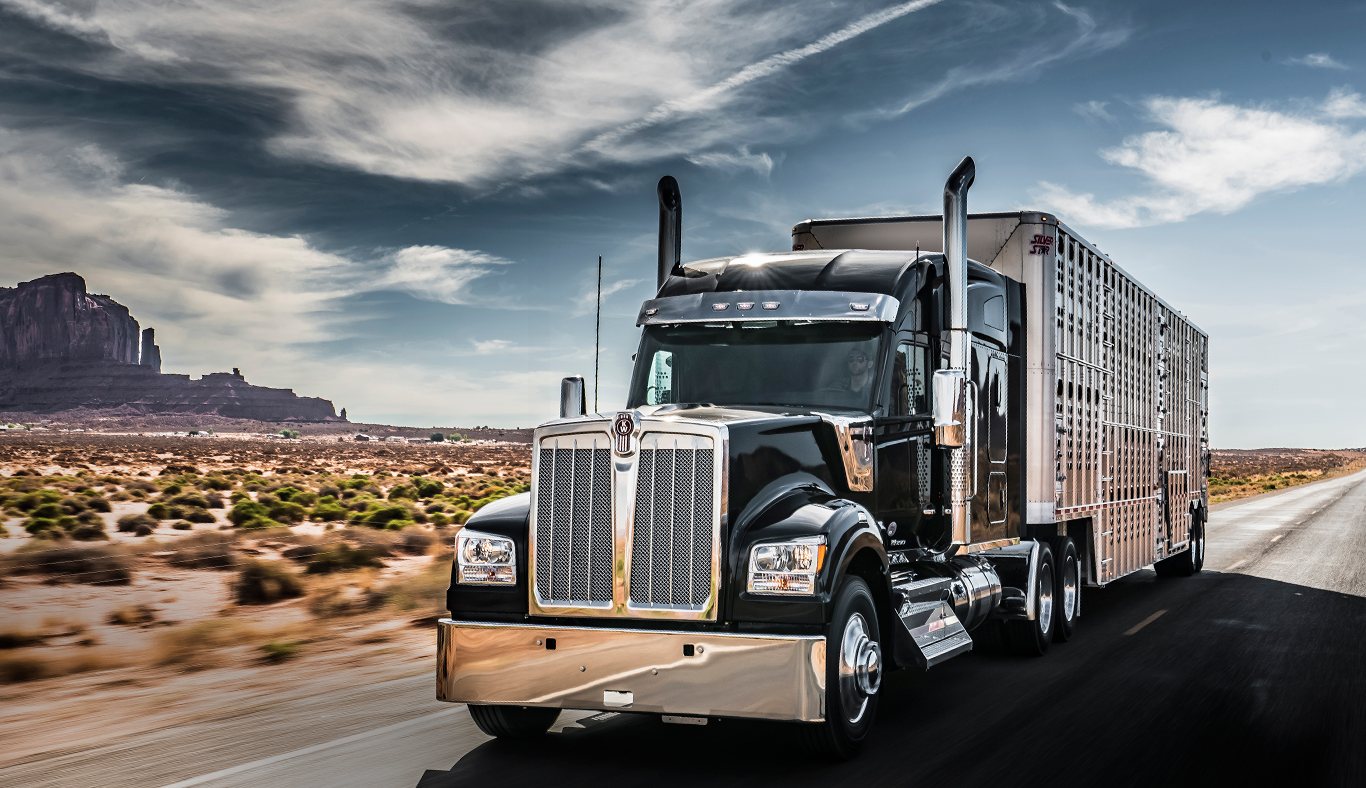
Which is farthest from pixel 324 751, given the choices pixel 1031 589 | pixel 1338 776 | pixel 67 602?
pixel 67 602

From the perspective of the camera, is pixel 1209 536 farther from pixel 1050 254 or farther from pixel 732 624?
pixel 732 624

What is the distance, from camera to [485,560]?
22.1ft

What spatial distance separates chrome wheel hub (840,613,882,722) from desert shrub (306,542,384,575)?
42.4ft

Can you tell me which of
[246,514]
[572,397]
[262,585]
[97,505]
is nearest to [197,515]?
[246,514]

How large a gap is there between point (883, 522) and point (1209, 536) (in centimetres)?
2437

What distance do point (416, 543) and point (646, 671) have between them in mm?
16539

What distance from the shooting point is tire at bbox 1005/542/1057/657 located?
→ 10867 millimetres

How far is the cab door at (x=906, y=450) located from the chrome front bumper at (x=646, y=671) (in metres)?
1.99

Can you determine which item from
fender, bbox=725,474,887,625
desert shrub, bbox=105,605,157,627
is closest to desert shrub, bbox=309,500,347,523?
desert shrub, bbox=105,605,157,627

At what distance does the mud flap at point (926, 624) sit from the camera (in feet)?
24.2

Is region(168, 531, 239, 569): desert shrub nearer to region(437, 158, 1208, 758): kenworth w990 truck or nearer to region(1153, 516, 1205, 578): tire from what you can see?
region(437, 158, 1208, 758): kenworth w990 truck

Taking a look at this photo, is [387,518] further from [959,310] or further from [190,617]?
[959,310]

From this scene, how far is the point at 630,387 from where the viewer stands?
8.62 m

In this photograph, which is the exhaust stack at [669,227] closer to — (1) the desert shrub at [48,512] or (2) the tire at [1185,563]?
(2) the tire at [1185,563]
